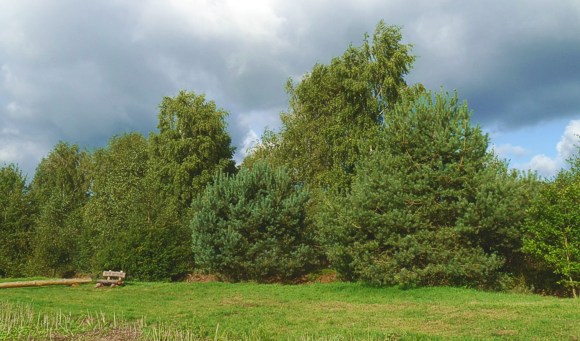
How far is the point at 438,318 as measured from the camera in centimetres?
1207

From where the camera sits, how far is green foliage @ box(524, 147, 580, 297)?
16.9m

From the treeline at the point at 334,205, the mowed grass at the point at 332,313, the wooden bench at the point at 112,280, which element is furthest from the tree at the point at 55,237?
the mowed grass at the point at 332,313

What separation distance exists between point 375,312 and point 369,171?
7834mm

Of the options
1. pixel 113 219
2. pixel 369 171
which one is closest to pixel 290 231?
pixel 369 171

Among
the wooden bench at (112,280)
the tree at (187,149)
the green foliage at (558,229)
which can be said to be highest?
the tree at (187,149)

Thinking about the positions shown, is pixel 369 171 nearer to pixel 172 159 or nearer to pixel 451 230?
pixel 451 230

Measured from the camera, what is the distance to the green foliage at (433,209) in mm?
18031

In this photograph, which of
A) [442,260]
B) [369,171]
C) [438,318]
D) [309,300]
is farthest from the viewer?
[369,171]

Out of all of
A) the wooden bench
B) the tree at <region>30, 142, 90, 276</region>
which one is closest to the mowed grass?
the wooden bench

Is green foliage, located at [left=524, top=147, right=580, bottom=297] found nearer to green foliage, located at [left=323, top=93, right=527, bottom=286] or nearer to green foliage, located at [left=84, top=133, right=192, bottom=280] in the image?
green foliage, located at [left=323, top=93, right=527, bottom=286]

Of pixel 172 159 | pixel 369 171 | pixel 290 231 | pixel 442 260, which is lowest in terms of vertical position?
pixel 442 260

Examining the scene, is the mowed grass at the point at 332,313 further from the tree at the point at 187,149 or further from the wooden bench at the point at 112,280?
the tree at the point at 187,149

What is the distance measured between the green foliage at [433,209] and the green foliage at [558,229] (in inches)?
29.7

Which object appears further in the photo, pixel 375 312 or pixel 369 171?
pixel 369 171
